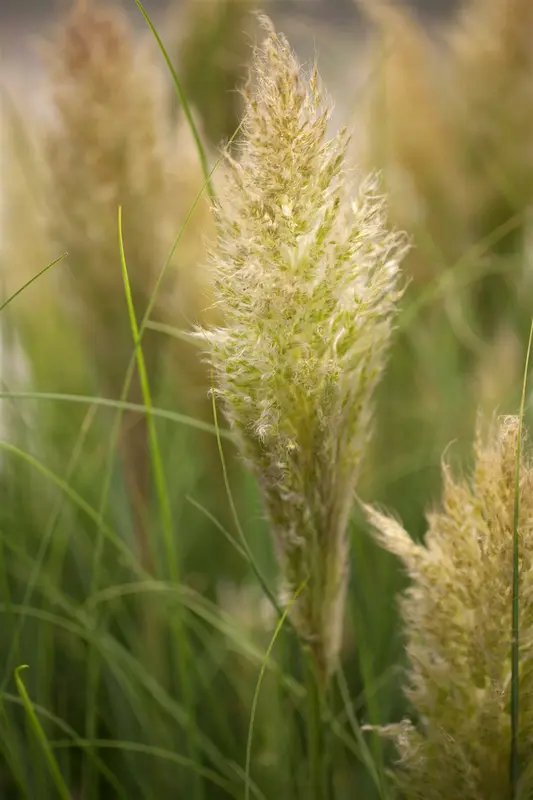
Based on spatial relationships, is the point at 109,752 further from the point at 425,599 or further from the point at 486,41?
the point at 486,41

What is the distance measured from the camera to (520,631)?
44 centimetres

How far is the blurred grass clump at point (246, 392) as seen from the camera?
0.41m

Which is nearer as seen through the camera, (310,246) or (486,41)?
(310,246)

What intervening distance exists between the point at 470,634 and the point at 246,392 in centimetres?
17

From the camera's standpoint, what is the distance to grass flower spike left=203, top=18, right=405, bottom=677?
384mm

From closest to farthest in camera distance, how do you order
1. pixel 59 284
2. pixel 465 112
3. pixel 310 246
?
pixel 310 246 → pixel 59 284 → pixel 465 112

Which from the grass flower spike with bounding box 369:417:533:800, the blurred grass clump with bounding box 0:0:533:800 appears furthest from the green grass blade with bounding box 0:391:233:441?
the grass flower spike with bounding box 369:417:533:800

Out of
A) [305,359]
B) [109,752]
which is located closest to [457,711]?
[305,359]

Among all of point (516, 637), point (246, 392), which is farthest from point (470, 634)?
point (246, 392)

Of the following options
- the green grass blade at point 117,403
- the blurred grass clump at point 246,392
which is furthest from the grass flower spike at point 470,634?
the green grass blade at point 117,403

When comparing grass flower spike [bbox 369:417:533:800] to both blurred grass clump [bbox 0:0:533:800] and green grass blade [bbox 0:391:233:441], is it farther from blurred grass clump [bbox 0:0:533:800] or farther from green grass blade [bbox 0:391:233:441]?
green grass blade [bbox 0:391:233:441]

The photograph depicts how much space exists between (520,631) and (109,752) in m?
0.54

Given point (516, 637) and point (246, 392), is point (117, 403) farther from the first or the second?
point (516, 637)

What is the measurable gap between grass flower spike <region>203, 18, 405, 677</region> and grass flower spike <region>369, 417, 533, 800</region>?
2.6 inches
